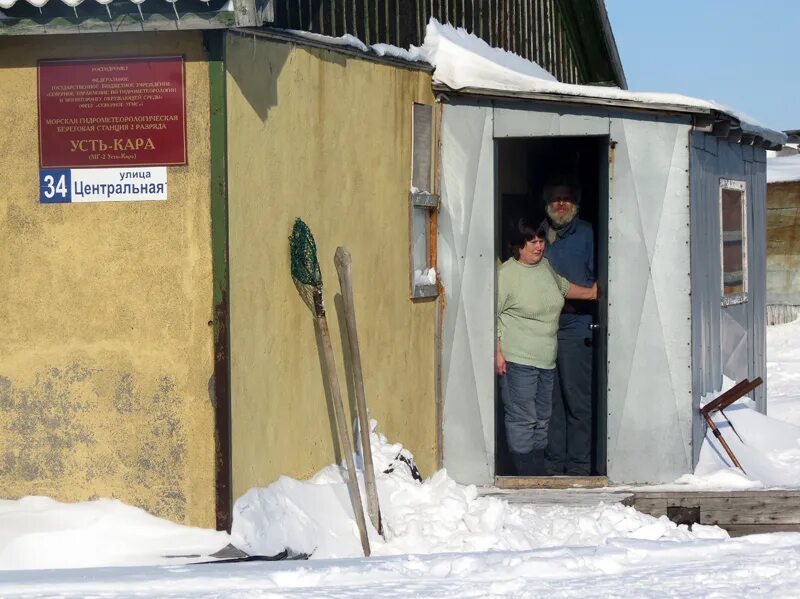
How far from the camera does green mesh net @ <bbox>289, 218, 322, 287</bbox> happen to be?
742cm

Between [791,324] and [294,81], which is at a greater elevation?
[294,81]

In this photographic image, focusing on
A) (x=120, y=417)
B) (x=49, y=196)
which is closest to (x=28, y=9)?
(x=49, y=196)

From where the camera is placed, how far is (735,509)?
29.2ft

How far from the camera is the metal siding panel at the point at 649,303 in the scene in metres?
9.21

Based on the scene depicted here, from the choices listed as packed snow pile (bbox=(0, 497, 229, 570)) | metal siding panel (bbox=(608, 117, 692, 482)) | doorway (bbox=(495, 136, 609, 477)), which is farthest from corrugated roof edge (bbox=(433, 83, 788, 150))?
packed snow pile (bbox=(0, 497, 229, 570))

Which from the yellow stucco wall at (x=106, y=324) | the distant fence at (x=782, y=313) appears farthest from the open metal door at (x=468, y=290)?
the distant fence at (x=782, y=313)

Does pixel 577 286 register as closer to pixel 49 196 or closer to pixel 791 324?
pixel 49 196

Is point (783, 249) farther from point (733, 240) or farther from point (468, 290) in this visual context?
point (468, 290)

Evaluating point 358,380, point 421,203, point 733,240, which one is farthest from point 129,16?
point 733,240

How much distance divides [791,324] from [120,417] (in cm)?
2017

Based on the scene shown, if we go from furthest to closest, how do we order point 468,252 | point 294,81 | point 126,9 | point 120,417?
point 468,252 → point 294,81 → point 120,417 → point 126,9

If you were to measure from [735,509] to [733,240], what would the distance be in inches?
110

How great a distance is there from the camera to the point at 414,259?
30.3 feet

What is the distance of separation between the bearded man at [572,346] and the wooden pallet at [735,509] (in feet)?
3.84
